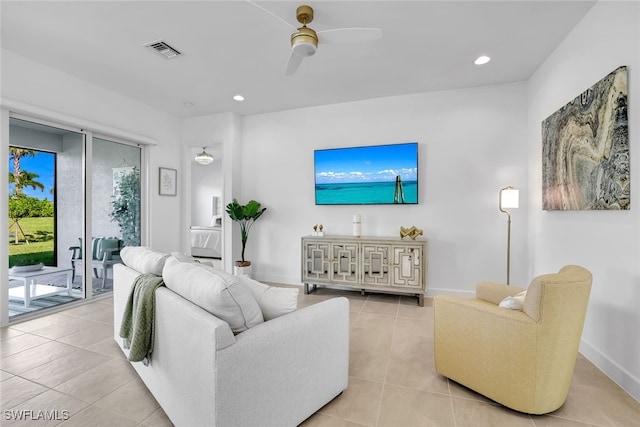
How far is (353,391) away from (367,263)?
1966 mm

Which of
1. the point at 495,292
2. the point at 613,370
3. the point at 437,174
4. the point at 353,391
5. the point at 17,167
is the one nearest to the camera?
the point at 353,391

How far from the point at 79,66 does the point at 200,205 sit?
5830 mm

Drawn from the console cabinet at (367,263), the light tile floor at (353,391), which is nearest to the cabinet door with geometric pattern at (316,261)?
the console cabinet at (367,263)

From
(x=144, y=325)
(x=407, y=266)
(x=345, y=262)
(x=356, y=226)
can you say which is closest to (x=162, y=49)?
(x=144, y=325)

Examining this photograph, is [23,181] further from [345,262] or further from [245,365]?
[345,262]

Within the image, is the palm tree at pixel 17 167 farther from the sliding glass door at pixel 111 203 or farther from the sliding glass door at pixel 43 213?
the sliding glass door at pixel 111 203

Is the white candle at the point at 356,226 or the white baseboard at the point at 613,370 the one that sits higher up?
the white candle at the point at 356,226

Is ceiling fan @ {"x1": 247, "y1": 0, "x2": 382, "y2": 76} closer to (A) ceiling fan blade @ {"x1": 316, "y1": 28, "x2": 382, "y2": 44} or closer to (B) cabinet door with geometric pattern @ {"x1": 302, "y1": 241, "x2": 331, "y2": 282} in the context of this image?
(A) ceiling fan blade @ {"x1": 316, "y1": 28, "x2": 382, "y2": 44}

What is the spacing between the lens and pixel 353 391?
74.9 inches

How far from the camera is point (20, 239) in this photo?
3.19 m

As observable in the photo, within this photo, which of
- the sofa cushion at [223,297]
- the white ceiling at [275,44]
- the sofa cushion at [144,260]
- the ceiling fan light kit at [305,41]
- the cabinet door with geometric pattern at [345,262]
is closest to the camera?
the sofa cushion at [223,297]

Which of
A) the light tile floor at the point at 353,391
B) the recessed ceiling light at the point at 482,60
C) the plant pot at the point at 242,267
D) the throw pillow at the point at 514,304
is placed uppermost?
the recessed ceiling light at the point at 482,60

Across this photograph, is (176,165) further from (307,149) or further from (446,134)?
(446,134)

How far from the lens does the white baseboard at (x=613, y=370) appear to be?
6.02 ft
